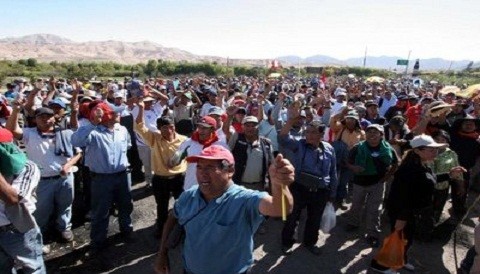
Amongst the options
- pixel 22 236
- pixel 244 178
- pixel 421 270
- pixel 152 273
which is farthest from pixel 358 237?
pixel 22 236

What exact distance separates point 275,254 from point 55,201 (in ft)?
10.7

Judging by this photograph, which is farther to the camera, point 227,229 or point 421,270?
point 421,270

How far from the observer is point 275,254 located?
5.42m

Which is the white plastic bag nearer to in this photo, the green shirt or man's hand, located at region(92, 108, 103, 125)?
man's hand, located at region(92, 108, 103, 125)

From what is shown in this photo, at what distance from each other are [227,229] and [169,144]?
→ 3.06 m

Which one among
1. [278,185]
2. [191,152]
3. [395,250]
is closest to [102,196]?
[191,152]

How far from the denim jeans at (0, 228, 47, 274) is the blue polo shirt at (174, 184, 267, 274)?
1.53 meters

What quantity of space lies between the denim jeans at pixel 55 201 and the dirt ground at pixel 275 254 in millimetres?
367

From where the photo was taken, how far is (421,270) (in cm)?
516

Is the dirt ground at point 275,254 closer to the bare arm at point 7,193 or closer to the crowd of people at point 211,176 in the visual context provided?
the crowd of people at point 211,176

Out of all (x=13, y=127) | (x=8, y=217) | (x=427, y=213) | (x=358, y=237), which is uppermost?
(x=13, y=127)

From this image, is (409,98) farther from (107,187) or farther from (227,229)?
(227,229)

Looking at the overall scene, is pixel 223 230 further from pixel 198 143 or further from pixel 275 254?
pixel 275 254

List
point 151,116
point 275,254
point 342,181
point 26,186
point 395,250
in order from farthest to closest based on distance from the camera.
Answer: point 151,116 → point 342,181 → point 275,254 → point 395,250 → point 26,186
